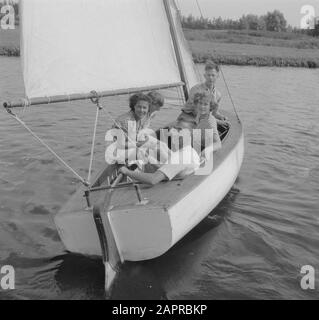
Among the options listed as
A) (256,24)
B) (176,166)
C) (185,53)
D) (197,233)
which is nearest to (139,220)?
(176,166)

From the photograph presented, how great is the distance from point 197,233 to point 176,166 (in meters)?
1.23

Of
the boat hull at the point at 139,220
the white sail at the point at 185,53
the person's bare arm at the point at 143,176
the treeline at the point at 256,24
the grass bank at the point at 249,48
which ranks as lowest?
the boat hull at the point at 139,220

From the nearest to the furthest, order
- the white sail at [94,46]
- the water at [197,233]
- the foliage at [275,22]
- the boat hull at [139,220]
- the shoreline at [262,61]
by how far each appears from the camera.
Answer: the boat hull at [139,220]
the water at [197,233]
the white sail at [94,46]
the shoreline at [262,61]
the foliage at [275,22]

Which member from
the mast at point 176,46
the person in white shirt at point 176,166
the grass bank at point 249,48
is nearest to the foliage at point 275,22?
the grass bank at point 249,48

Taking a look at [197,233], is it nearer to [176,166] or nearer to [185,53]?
[176,166]

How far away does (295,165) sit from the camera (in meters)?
9.98

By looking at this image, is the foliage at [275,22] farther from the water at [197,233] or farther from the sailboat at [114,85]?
the sailboat at [114,85]

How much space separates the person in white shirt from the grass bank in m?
28.0

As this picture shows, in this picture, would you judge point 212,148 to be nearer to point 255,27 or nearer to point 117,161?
point 117,161

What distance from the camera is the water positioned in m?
4.88

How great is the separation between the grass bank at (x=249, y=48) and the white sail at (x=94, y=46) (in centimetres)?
2670

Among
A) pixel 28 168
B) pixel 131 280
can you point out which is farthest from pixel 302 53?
pixel 131 280

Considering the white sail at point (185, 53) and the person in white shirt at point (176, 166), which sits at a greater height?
the white sail at point (185, 53)

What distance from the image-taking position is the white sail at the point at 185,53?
7621mm
